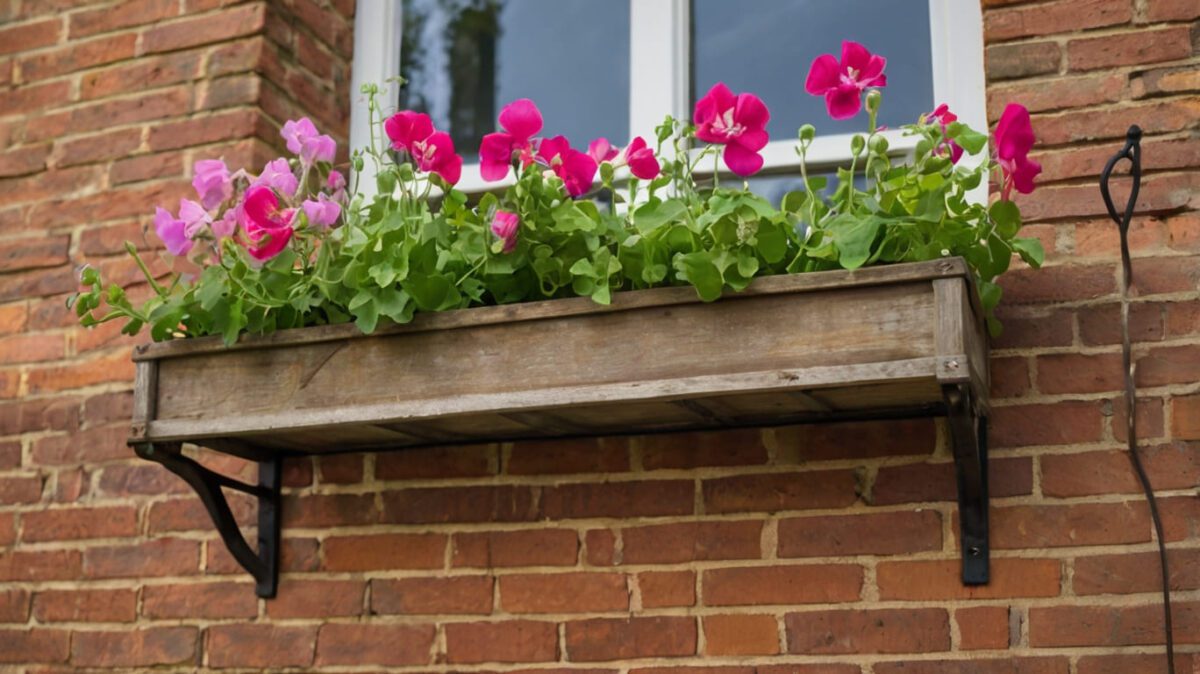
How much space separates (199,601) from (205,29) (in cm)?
107

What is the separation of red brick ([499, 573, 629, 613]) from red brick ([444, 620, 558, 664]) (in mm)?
28

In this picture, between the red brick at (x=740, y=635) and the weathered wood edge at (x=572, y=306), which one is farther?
the red brick at (x=740, y=635)

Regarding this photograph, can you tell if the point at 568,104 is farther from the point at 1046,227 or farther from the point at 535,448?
the point at 1046,227

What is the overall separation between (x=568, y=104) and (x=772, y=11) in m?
0.42

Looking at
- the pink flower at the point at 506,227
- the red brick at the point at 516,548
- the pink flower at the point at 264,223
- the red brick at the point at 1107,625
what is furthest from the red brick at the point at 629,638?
the pink flower at the point at 264,223

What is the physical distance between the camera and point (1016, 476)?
1.95 metres

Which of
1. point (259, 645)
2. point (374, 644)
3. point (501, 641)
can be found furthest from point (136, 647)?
point (501, 641)

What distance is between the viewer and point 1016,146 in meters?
1.79

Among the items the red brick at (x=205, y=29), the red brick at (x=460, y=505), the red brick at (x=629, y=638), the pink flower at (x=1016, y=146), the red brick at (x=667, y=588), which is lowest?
the red brick at (x=629, y=638)

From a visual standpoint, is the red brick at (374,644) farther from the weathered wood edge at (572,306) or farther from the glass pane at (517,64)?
the glass pane at (517,64)

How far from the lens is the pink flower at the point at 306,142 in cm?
203

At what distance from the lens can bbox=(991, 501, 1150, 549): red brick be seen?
189cm

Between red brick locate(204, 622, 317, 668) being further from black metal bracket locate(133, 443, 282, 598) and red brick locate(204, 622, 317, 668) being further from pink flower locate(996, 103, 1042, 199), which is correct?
pink flower locate(996, 103, 1042, 199)

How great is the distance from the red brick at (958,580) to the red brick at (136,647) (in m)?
1.20
